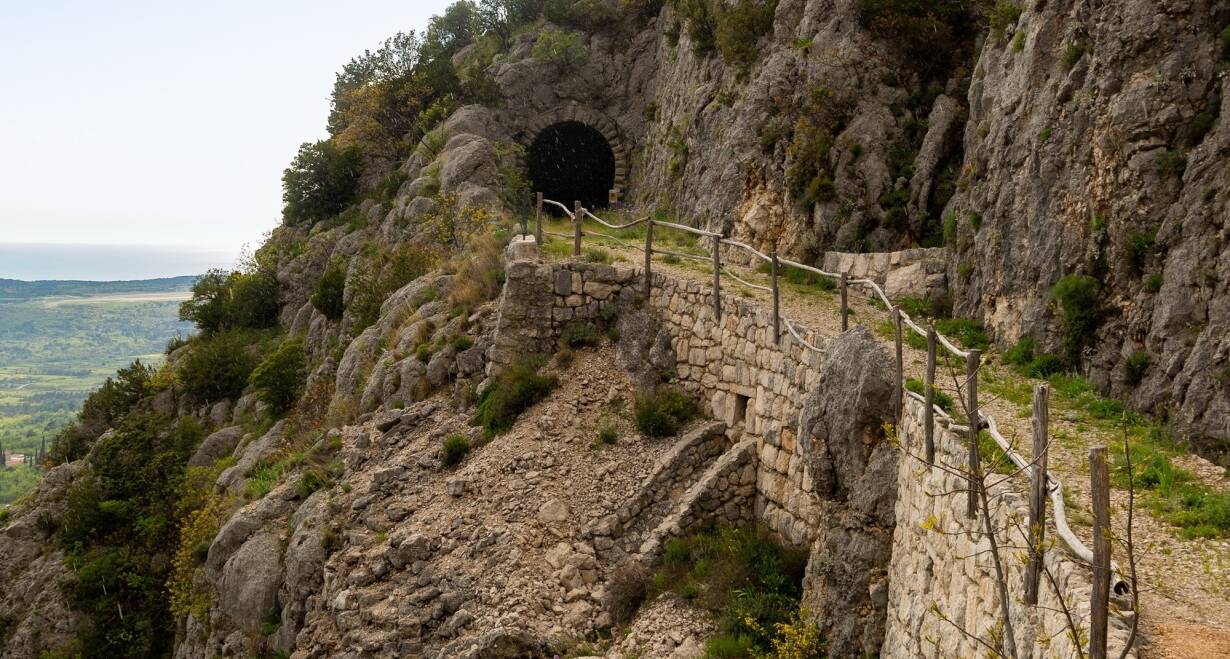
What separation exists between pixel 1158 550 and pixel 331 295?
22940mm

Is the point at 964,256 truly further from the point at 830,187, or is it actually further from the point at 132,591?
the point at 132,591

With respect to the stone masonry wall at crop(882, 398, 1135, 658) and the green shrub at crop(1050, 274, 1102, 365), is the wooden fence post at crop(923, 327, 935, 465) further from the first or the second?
the green shrub at crop(1050, 274, 1102, 365)

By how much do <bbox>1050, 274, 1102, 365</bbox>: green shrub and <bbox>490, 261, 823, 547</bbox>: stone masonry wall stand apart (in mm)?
2627

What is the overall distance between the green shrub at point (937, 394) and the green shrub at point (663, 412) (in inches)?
187

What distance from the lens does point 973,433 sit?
653cm

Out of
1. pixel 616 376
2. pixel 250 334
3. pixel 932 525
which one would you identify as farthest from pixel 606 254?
pixel 250 334

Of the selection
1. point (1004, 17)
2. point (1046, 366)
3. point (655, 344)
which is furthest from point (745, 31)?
point (1046, 366)

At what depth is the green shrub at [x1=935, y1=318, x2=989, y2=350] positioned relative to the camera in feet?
39.7

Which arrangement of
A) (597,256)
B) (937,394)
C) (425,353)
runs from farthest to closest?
(425,353), (597,256), (937,394)

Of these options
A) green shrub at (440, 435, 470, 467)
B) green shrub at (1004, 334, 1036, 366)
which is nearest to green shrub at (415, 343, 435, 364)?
green shrub at (440, 435, 470, 467)

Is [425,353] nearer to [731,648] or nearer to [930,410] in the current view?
[731,648]

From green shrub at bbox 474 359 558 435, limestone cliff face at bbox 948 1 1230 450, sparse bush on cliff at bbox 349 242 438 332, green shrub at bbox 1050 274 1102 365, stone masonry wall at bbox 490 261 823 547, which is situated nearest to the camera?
limestone cliff face at bbox 948 1 1230 450

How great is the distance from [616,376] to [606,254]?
2735mm

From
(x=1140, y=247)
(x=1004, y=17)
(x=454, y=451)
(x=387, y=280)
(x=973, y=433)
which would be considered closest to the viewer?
(x=973, y=433)
